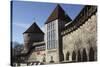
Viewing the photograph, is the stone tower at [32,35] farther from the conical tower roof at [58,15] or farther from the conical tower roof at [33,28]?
the conical tower roof at [58,15]

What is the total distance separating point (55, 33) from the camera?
2.69 metres

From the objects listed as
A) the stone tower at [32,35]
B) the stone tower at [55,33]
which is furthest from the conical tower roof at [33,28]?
the stone tower at [55,33]

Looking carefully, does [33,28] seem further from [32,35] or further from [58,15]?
[58,15]

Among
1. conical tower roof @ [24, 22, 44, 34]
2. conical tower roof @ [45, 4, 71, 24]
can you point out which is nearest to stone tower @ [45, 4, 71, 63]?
conical tower roof @ [45, 4, 71, 24]

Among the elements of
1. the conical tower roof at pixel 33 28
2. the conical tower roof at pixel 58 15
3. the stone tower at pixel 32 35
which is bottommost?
the stone tower at pixel 32 35

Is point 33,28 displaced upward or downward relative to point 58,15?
downward

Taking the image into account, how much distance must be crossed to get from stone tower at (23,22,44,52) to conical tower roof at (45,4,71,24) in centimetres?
16

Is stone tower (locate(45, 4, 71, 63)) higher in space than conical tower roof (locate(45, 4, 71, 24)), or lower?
lower

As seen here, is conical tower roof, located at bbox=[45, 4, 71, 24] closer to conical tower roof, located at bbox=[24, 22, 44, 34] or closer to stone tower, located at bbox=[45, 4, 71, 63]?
stone tower, located at bbox=[45, 4, 71, 63]

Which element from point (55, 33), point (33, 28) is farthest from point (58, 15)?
point (33, 28)

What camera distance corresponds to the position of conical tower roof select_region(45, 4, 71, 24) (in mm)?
2641

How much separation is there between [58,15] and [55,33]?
233mm

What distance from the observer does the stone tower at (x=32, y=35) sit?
251cm

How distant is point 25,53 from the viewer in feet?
8.22
